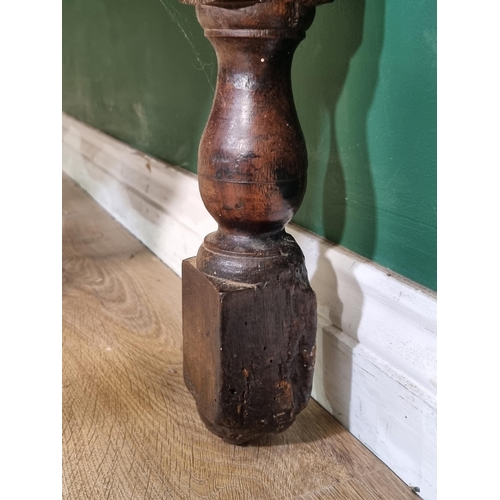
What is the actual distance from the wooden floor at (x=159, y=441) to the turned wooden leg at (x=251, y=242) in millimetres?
46

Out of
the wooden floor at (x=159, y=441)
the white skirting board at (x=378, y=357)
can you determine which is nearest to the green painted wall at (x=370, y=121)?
the white skirting board at (x=378, y=357)

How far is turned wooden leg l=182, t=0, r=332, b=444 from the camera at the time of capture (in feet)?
2.05

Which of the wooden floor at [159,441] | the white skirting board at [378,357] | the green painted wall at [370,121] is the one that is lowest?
the wooden floor at [159,441]

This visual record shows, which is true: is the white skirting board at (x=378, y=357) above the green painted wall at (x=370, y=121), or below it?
below

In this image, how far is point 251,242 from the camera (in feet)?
2.23

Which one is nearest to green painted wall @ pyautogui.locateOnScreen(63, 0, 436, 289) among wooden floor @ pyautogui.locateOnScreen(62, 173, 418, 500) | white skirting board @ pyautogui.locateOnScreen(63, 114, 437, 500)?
white skirting board @ pyautogui.locateOnScreen(63, 114, 437, 500)

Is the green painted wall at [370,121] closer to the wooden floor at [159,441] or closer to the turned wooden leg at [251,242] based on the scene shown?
the turned wooden leg at [251,242]

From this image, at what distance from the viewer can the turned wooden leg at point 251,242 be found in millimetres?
625

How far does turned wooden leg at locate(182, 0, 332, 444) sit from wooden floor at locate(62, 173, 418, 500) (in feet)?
0.15

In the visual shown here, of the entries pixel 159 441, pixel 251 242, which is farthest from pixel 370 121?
pixel 159 441

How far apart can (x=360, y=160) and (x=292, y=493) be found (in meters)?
0.37

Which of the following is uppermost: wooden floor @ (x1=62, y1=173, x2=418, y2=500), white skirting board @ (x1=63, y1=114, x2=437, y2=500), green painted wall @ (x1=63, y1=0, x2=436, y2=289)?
green painted wall @ (x1=63, y1=0, x2=436, y2=289)

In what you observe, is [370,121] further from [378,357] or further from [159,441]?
[159,441]

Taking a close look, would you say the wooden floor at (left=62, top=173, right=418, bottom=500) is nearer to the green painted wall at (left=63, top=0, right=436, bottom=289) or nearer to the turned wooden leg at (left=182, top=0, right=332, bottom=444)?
the turned wooden leg at (left=182, top=0, right=332, bottom=444)
